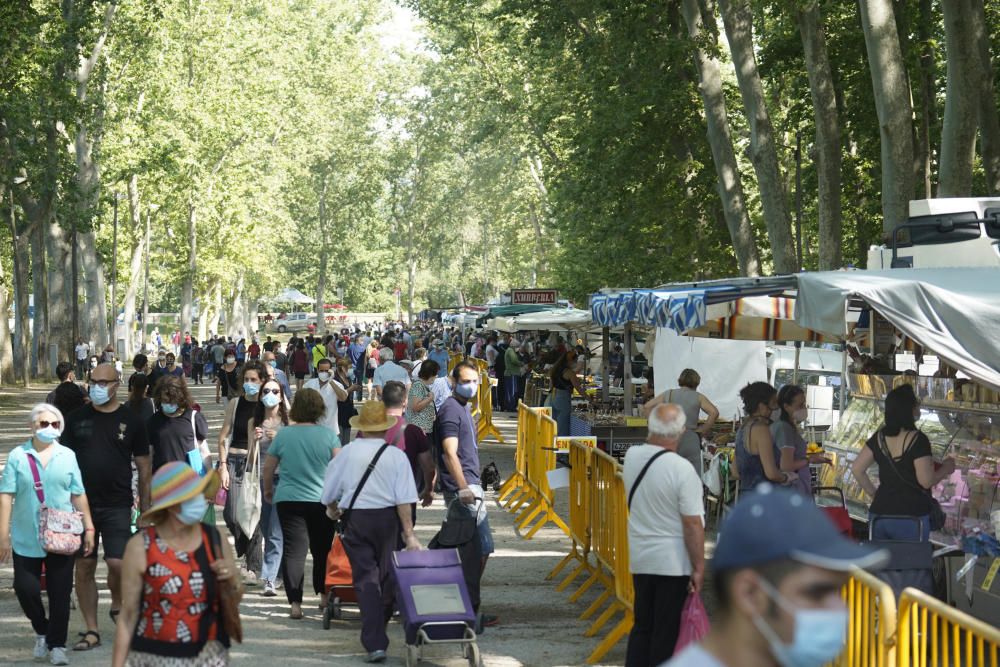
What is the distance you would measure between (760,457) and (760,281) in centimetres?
165

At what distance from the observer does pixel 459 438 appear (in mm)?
10484

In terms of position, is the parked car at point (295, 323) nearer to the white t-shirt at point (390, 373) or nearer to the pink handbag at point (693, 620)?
the white t-shirt at point (390, 373)

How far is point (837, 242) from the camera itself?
22141mm

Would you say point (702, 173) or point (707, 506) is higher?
point (702, 173)

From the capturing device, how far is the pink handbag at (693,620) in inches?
296

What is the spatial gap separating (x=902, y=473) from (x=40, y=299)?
135ft

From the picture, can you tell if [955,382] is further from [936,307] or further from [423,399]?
[423,399]

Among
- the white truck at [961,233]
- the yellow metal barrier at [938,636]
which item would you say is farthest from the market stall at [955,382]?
the yellow metal barrier at [938,636]

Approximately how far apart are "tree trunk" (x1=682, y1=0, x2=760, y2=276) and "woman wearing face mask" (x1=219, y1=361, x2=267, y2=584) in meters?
15.3

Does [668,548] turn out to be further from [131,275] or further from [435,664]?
[131,275]

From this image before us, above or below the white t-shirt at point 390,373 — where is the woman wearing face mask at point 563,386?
below

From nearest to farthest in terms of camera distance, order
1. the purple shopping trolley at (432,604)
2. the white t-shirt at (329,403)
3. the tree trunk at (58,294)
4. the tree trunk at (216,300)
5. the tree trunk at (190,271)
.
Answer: the purple shopping trolley at (432,604) → the white t-shirt at (329,403) → the tree trunk at (58,294) → the tree trunk at (190,271) → the tree trunk at (216,300)

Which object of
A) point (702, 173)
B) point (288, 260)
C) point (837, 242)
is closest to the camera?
point (837, 242)

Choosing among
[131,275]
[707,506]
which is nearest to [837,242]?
[707,506]
